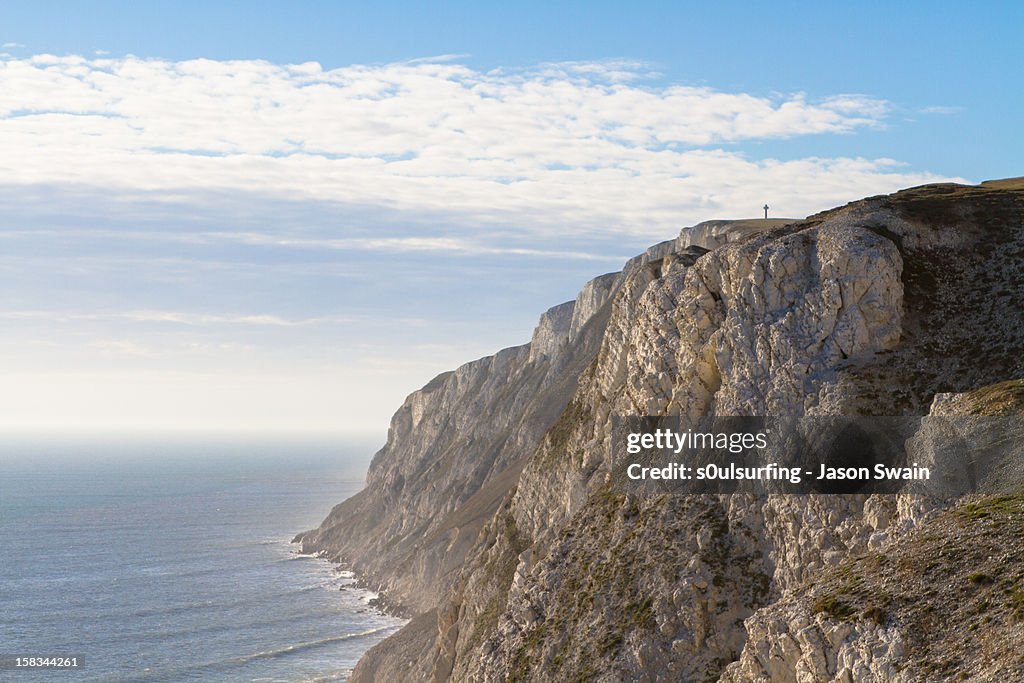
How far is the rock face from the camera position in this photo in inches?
1201

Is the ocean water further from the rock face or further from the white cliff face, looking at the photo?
the rock face

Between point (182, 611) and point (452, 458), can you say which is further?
point (452, 458)

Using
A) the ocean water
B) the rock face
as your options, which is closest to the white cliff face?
the ocean water

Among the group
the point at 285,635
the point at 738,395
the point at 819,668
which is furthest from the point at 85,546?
the point at 819,668

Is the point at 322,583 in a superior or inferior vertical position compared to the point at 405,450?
inferior

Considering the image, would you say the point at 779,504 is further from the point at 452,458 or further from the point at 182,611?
the point at 452,458

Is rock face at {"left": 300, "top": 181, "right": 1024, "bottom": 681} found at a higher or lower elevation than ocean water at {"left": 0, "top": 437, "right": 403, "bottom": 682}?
higher

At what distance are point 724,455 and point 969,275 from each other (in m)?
13.4

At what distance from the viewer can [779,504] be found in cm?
3972

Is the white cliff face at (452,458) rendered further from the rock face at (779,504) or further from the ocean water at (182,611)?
the rock face at (779,504)

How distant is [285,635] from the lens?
10319cm

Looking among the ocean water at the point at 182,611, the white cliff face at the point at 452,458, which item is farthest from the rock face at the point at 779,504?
the white cliff face at the point at 452,458

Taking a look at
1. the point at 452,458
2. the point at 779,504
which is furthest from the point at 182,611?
the point at 779,504

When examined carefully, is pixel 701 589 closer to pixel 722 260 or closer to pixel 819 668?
pixel 819 668
